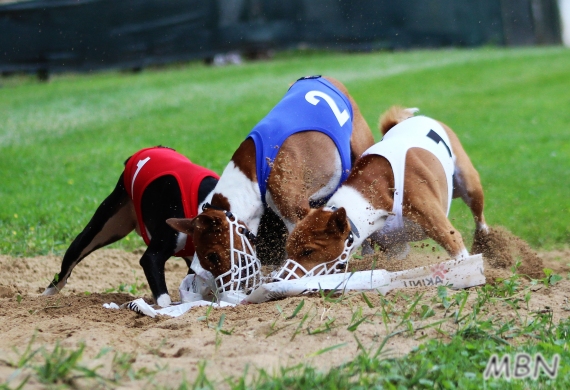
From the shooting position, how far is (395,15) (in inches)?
847

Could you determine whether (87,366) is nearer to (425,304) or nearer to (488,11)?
(425,304)

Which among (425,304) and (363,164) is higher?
(363,164)

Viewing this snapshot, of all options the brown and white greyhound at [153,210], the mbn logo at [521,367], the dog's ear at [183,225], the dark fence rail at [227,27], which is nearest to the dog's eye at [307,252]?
the dog's ear at [183,225]

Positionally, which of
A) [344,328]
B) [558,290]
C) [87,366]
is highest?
[87,366]

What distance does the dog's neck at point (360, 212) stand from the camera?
4594 millimetres

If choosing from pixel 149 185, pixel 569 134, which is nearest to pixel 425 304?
pixel 149 185

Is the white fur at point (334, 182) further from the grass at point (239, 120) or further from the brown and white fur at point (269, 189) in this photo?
the grass at point (239, 120)

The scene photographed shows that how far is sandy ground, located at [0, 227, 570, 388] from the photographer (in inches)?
129

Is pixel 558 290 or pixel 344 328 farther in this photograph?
pixel 558 290

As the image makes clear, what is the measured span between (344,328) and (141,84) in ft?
51.2

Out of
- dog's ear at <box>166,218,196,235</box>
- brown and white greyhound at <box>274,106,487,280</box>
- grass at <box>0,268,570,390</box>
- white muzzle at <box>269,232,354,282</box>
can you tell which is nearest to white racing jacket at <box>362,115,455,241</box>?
brown and white greyhound at <box>274,106,487,280</box>

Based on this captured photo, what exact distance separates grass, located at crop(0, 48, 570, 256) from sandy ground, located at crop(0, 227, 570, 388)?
6.43 ft

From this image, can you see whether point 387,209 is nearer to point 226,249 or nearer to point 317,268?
point 317,268

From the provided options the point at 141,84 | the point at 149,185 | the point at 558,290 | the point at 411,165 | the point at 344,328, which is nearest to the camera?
the point at 344,328
